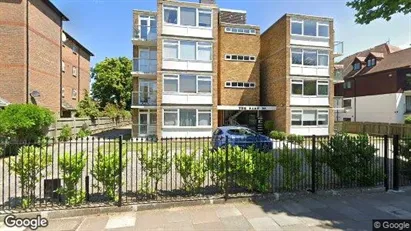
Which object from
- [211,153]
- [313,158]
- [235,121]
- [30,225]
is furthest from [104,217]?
[235,121]

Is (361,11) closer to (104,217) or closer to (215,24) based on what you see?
(104,217)

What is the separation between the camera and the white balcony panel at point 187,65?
19672 millimetres

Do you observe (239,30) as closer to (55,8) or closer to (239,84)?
(239,84)

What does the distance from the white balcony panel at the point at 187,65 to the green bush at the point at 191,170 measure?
1430cm

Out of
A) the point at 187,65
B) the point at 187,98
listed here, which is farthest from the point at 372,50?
the point at 187,98

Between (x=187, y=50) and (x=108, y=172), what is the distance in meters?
15.6

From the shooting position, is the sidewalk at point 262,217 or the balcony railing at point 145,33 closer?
the sidewalk at point 262,217

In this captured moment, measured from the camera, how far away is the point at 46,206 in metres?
5.47

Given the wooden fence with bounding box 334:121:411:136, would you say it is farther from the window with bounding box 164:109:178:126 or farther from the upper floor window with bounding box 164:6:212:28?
the upper floor window with bounding box 164:6:212:28

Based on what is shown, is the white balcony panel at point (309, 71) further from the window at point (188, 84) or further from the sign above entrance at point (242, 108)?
the window at point (188, 84)

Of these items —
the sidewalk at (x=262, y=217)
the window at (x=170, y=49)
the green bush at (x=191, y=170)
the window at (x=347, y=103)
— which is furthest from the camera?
the window at (x=347, y=103)

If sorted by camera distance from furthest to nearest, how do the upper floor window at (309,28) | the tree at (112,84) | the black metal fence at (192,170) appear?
the tree at (112,84)
the upper floor window at (309,28)
the black metal fence at (192,170)

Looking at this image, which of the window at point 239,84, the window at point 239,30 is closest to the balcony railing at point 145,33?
the window at point 239,30

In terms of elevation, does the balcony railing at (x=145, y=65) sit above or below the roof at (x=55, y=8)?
below
